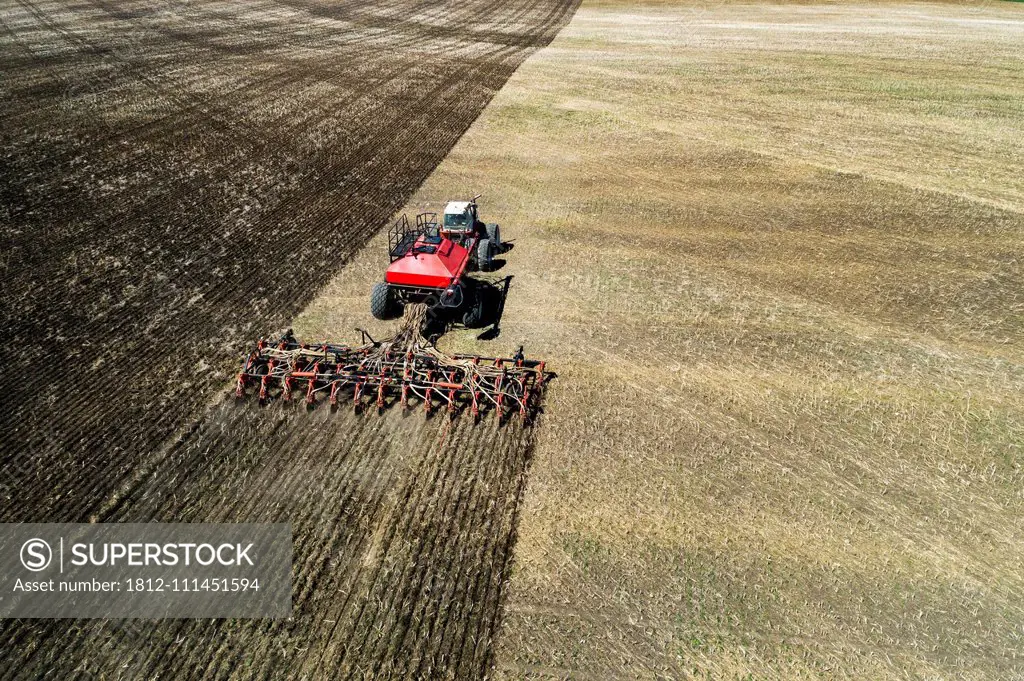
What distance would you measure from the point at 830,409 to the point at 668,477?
4.06 metres

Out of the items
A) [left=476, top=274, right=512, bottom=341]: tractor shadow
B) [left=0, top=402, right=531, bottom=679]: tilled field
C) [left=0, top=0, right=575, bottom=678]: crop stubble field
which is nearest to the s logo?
[left=0, top=0, right=575, bottom=678]: crop stubble field

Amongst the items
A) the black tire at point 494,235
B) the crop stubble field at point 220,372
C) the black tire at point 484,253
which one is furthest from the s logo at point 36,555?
the black tire at point 494,235

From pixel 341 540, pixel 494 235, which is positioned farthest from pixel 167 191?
pixel 341 540

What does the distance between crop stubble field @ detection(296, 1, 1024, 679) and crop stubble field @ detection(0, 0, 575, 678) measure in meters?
1.24

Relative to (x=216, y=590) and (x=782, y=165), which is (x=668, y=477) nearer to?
(x=216, y=590)

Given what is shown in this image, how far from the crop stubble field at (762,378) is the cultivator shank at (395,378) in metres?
0.92

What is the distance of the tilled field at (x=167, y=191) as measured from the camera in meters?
12.0

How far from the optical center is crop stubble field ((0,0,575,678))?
8320mm

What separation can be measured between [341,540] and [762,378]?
8.93 meters

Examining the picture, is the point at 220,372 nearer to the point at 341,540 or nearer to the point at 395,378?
the point at 395,378

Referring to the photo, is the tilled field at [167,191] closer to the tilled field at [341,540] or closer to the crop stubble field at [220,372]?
the crop stubble field at [220,372]

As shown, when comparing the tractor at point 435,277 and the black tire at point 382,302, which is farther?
the black tire at point 382,302

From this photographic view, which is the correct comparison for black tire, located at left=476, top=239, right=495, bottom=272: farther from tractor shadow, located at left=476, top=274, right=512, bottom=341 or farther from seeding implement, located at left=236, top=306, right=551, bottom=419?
seeding implement, located at left=236, top=306, right=551, bottom=419

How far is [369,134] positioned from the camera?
27688 mm
